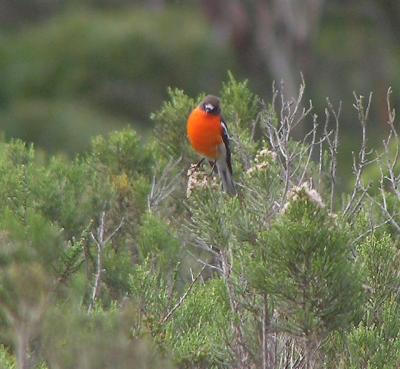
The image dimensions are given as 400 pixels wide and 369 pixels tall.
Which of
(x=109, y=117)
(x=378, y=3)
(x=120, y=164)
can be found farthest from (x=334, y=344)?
(x=378, y=3)

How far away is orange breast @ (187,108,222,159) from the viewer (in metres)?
9.01

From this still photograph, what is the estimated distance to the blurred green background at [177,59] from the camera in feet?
74.3

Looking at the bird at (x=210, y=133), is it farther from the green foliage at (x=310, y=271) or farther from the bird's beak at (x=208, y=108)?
the green foliage at (x=310, y=271)

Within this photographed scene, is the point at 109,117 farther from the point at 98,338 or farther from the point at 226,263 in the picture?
the point at 98,338

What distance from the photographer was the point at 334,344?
21.7 feet

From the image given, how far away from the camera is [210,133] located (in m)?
9.07

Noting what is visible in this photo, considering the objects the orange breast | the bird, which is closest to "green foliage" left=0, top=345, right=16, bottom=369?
the bird

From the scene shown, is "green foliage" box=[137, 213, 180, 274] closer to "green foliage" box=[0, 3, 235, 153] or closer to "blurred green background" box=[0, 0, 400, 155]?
"blurred green background" box=[0, 0, 400, 155]

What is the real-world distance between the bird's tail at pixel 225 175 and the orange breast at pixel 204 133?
0.11 meters

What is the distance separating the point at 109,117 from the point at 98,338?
58.0 feet

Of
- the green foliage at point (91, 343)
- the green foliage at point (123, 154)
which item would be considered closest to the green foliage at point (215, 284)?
the green foliage at point (91, 343)

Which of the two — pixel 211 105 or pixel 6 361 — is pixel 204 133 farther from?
pixel 6 361

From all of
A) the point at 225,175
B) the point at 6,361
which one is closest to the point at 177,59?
the point at 225,175

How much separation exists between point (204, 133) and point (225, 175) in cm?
48
